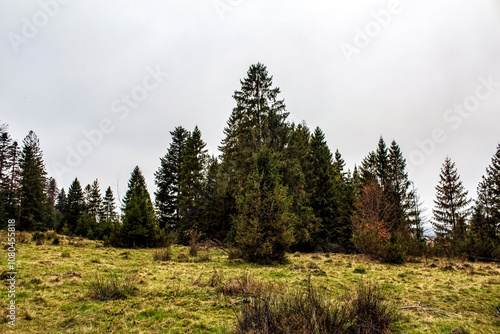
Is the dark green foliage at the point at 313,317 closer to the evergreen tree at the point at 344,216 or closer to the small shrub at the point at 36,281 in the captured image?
the small shrub at the point at 36,281

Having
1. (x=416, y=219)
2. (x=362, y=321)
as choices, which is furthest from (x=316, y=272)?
(x=416, y=219)

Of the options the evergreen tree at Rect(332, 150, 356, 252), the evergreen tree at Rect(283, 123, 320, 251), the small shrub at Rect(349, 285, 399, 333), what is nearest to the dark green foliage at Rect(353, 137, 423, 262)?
the evergreen tree at Rect(332, 150, 356, 252)

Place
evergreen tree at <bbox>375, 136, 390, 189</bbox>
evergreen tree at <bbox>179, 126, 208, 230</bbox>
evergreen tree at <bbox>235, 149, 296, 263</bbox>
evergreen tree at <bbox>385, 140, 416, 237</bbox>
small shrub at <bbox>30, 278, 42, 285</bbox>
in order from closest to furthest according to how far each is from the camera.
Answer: small shrub at <bbox>30, 278, 42, 285</bbox>
evergreen tree at <bbox>235, 149, 296, 263</bbox>
evergreen tree at <bbox>179, 126, 208, 230</bbox>
evergreen tree at <bbox>385, 140, 416, 237</bbox>
evergreen tree at <bbox>375, 136, 390, 189</bbox>

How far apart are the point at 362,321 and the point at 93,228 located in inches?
1576

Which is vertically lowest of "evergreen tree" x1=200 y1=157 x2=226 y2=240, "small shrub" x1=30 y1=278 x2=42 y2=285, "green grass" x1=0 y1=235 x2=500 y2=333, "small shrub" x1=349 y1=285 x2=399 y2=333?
"green grass" x1=0 y1=235 x2=500 y2=333

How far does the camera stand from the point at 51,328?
439cm

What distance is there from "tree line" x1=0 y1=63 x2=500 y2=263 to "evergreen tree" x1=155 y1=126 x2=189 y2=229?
14cm

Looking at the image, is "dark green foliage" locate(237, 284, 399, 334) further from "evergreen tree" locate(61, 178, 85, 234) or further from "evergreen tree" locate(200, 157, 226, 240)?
"evergreen tree" locate(61, 178, 85, 234)

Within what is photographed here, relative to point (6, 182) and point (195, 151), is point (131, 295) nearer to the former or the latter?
point (195, 151)

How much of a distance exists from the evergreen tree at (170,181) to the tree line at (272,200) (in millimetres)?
136

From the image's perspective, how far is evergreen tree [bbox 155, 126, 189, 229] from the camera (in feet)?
111

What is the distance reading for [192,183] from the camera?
99.3ft

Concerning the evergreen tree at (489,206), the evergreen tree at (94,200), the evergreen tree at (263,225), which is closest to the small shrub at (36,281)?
the evergreen tree at (263,225)

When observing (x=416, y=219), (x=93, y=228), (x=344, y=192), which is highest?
(x=344, y=192)
